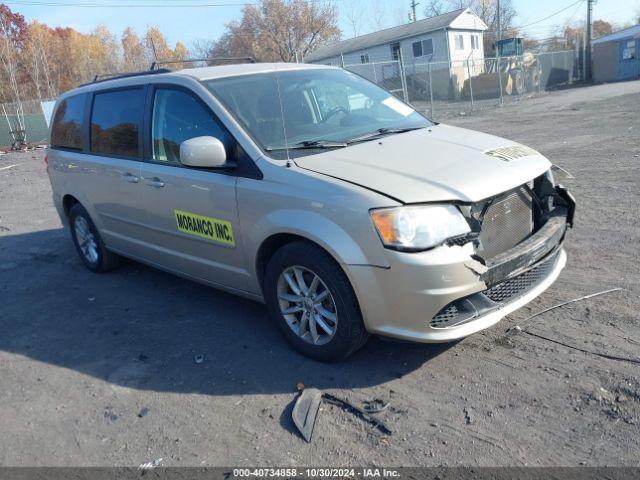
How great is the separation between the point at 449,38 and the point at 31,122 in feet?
93.7

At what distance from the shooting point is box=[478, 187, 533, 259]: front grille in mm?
3402

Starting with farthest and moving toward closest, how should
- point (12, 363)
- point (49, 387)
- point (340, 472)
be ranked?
point (12, 363), point (49, 387), point (340, 472)

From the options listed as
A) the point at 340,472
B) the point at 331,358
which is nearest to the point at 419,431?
the point at 340,472

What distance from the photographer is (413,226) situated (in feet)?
10.3

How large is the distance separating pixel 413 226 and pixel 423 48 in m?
42.8

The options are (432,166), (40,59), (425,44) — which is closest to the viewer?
(432,166)

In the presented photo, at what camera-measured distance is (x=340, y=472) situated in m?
2.74

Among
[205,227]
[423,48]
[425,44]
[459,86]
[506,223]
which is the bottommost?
[459,86]

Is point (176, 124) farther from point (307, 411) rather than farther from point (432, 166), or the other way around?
point (307, 411)

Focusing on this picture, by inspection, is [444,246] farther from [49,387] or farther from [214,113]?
[49,387]

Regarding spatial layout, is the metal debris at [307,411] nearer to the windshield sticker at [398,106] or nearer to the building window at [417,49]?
the windshield sticker at [398,106]

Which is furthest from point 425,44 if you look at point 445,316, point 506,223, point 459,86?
point 445,316

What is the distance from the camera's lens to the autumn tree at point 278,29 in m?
50.2

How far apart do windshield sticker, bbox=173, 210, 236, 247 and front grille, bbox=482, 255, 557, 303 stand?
5.92 ft
